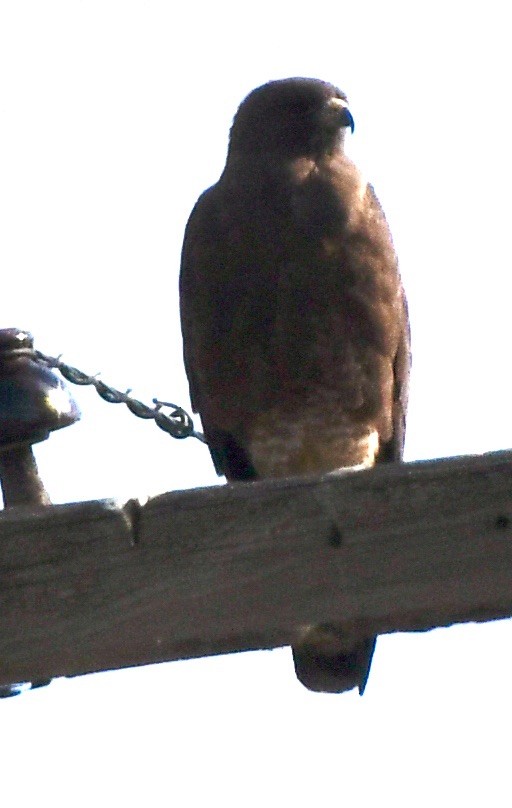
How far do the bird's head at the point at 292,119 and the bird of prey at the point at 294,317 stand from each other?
2.1 inches

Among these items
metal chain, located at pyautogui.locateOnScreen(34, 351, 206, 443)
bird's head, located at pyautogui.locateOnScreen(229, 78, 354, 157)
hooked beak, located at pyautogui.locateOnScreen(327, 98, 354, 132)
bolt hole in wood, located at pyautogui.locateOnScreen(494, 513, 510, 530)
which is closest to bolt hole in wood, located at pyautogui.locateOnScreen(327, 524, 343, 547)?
bolt hole in wood, located at pyautogui.locateOnScreen(494, 513, 510, 530)

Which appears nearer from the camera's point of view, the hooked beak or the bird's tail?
the bird's tail

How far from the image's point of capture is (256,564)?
5.69 ft

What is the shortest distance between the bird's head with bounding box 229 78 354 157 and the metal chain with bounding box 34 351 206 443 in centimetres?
153

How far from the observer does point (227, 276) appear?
423 centimetres

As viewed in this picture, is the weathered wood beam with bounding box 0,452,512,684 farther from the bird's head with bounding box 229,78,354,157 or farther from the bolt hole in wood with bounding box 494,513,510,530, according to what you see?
the bird's head with bounding box 229,78,354,157

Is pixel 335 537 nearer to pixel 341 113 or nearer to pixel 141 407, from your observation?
pixel 141 407

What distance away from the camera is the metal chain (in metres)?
2.98

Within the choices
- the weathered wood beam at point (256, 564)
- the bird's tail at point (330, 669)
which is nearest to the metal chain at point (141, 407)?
the bird's tail at point (330, 669)

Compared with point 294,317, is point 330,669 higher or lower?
lower

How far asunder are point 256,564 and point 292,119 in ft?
10.4

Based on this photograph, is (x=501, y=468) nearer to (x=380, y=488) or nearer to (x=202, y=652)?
(x=380, y=488)

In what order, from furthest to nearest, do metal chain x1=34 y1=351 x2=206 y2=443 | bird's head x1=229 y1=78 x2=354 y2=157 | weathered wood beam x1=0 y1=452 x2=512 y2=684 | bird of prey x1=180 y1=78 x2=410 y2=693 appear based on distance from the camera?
bird's head x1=229 y1=78 x2=354 y2=157 < bird of prey x1=180 y1=78 x2=410 y2=693 < metal chain x1=34 y1=351 x2=206 y2=443 < weathered wood beam x1=0 y1=452 x2=512 y2=684

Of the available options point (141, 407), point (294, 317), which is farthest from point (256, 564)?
point (294, 317)
